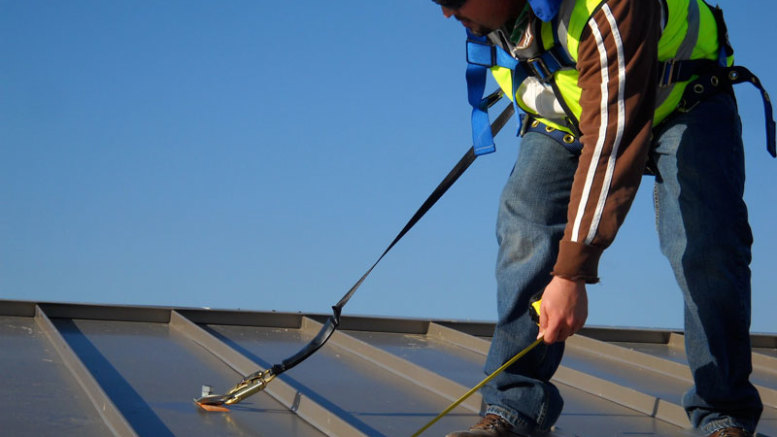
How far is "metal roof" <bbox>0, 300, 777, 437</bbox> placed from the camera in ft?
8.55

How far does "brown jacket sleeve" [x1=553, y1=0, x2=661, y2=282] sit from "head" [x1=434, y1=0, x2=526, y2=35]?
9.5 inches

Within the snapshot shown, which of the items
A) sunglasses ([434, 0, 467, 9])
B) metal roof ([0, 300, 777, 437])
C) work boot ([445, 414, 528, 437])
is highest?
sunglasses ([434, 0, 467, 9])

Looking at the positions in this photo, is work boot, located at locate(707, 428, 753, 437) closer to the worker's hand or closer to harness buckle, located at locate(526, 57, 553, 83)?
the worker's hand

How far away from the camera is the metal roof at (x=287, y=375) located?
2.61 meters

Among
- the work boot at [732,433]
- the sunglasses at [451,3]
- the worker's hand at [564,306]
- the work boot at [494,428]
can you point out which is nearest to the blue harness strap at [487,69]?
the sunglasses at [451,3]

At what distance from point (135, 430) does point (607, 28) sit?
1.56 meters

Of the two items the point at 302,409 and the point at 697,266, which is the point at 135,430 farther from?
the point at 697,266

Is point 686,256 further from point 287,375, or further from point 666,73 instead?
point 287,375

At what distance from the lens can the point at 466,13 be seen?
2.16 metres

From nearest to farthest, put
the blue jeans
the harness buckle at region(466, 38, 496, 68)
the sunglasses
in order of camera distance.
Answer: the sunglasses < the blue jeans < the harness buckle at region(466, 38, 496, 68)

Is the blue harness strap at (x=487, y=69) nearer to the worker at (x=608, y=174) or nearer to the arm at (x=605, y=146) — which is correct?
the worker at (x=608, y=174)

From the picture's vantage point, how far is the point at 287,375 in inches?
133

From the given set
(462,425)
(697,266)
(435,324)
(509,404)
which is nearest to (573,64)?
(697,266)

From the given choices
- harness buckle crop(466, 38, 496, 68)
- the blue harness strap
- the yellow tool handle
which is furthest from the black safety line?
the yellow tool handle
